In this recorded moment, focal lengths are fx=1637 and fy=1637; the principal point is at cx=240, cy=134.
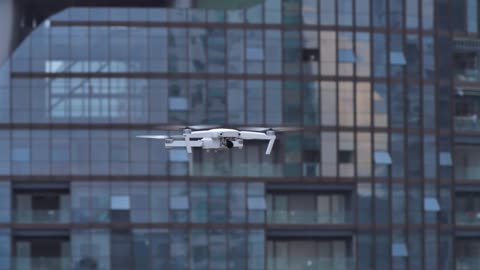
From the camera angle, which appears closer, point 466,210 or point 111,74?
point 111,74

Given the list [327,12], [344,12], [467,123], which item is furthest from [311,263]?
[344,12]

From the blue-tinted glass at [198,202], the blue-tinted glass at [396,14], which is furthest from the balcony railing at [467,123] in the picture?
the blue-tinted glass at [198,202]

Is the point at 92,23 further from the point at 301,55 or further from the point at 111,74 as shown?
the point at 301,55

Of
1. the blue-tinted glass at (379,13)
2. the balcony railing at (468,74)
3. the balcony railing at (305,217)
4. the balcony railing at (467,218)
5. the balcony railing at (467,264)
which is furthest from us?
the balcony railing at (468,74)

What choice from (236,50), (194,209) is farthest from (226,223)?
(236,50)

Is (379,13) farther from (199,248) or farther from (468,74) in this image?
(199,248)

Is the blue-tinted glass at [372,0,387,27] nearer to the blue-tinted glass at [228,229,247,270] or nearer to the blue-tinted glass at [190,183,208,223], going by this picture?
the blue-tinted glass at [190,183,208,223]

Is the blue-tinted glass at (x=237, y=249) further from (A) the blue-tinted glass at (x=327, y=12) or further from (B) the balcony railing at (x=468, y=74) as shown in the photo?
(B) the balcony railing at (x=468, y=74)
